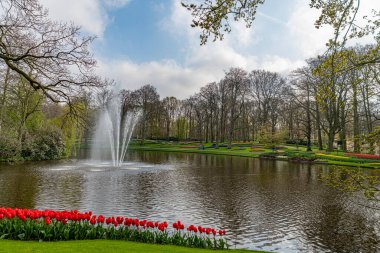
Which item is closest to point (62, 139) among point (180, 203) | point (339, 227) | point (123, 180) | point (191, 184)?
point (123, 180)

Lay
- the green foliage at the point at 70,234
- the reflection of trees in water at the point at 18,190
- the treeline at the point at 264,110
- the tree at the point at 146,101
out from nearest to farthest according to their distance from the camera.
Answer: the green foliage at the point at 70,234
the reflection of trees in water at the point at 18,190
the treeline at the point at 264,110
the tree at the point at 146,101

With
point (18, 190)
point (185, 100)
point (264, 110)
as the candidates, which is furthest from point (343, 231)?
point (185, 100)

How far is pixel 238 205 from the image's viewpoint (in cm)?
1306

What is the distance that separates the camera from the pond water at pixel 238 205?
9.01 meters

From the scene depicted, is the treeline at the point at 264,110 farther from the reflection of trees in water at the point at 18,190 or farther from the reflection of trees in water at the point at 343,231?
the reflection of trees in water at the point at 18,190

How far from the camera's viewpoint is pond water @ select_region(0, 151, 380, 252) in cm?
901

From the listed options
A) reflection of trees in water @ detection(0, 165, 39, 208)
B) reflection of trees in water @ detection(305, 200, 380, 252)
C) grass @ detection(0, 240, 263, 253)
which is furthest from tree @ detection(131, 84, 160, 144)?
grass @ detection(0, 240, 263, 253)

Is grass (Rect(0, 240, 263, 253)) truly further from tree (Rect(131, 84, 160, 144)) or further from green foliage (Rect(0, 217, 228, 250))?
tree (Rect(131, 84, 160, 144))

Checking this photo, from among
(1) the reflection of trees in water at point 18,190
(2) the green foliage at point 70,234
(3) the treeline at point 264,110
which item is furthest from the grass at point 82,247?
(3) the treeline at point 264,110

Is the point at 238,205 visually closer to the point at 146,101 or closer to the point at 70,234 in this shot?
the point at 70,234

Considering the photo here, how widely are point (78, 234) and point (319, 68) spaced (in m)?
7.14

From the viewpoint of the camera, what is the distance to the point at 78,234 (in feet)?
23.4

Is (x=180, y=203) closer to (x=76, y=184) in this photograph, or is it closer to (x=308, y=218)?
(x=308, y=218)

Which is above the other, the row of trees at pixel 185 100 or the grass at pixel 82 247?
the row of trees at pixel 185 100
